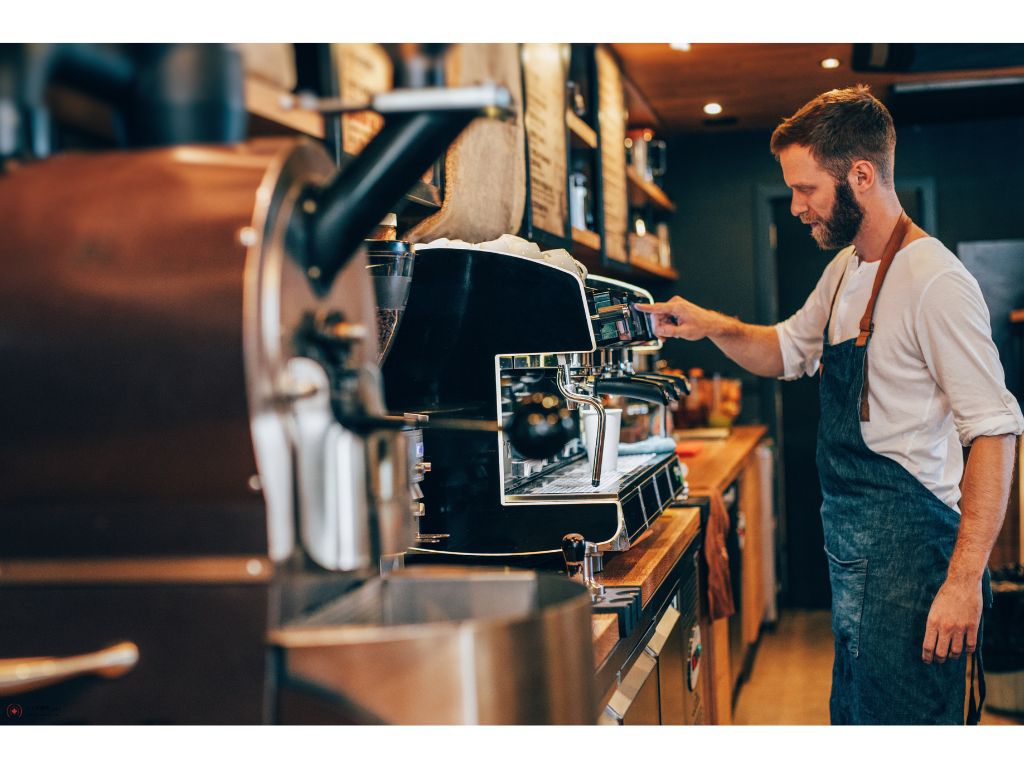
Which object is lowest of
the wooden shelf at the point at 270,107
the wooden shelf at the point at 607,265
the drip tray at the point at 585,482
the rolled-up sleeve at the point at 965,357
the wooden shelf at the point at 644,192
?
the drip tray at the point at 585,482

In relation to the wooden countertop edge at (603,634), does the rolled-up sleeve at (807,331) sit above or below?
above

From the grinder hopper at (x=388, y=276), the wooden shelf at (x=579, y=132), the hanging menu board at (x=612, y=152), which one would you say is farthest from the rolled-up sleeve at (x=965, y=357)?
the hanging menu board at (x=612, y=152)

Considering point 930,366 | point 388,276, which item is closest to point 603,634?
point 388,276

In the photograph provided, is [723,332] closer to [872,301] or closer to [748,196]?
[872,301]

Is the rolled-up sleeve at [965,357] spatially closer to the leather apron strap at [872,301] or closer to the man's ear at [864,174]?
the leather apron strap at [872,301]

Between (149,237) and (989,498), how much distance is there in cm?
143

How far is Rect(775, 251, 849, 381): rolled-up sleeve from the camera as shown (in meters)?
2.22

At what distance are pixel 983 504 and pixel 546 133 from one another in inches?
58.9

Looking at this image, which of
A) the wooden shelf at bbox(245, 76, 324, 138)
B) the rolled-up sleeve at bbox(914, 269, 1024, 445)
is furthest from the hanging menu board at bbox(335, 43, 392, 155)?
the rolled-up sleeve at bbox(914, 269, 1024, 445)

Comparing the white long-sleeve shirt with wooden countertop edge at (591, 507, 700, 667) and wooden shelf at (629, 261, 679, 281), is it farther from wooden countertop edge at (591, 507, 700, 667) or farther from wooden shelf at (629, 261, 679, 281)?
wooden shelf at (629, 261, 679, 281)

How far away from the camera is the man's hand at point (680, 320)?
225cm

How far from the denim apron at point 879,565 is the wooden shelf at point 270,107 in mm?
1114
